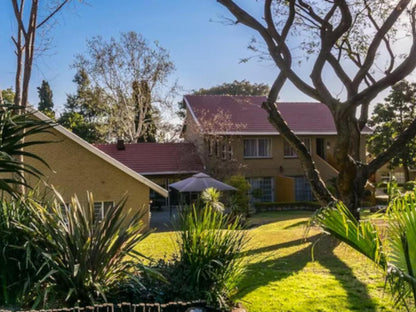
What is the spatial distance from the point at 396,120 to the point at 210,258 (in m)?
30.1

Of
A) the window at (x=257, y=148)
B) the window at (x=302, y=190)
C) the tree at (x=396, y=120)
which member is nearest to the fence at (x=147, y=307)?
the window at (x=257, y=148)

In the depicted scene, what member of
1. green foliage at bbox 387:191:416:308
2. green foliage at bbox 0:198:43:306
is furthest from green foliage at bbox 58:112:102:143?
green foliage at bbox 387:191:416:308

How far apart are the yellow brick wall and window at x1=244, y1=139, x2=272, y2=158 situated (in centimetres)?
1304

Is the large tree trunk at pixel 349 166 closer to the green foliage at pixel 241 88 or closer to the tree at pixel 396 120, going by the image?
the tree at pixel 396 120

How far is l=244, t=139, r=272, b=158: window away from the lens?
96.7ft

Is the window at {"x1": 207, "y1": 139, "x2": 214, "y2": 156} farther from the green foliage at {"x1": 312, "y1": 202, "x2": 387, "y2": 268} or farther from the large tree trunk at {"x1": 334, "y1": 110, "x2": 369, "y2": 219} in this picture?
the green foliage at {"x1": 312, "y1": 202, "x2": 387, "y2": 268}

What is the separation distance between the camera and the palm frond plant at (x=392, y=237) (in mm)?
3338

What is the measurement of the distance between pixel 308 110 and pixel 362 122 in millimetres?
18978

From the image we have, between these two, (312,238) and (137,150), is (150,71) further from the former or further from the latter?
(312,238)

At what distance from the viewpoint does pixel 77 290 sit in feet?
15.7

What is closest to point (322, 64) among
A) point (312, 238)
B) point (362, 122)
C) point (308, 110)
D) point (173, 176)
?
point (362, 122)

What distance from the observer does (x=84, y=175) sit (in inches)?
688

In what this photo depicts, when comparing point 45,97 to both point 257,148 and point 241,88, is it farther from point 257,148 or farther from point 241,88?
point 257,148

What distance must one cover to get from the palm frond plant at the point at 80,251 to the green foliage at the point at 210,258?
2.51 ft
